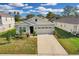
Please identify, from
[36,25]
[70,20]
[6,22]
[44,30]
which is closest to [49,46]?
[44,30]

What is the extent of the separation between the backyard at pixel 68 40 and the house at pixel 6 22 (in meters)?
0.55

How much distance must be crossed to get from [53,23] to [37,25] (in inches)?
7.9

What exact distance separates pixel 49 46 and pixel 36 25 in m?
0.31

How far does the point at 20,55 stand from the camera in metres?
3.66

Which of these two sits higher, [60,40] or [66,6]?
[66,6]

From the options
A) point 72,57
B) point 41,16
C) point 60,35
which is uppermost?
point 41,16

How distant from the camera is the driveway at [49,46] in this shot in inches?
143

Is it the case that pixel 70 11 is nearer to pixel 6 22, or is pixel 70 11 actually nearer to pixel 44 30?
pixel 44 30

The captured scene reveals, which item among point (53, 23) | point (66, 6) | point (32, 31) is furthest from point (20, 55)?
point (66, 6)

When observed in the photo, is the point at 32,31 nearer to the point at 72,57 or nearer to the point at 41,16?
the point at 41,16

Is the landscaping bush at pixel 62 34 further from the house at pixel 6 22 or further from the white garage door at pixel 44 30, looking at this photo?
the house at pixel 6 22

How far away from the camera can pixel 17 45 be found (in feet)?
12.1

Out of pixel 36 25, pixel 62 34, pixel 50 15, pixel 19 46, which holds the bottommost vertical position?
pixel 19 46

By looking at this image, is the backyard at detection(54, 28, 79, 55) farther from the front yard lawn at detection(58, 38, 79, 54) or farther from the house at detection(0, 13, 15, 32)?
the house at detection(0, 13, 15, 32)
